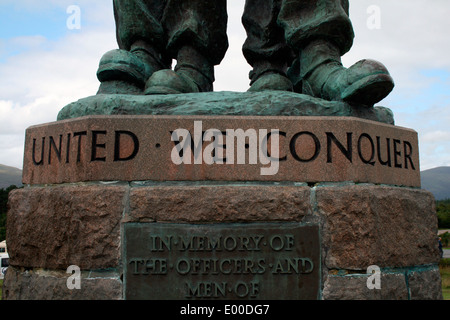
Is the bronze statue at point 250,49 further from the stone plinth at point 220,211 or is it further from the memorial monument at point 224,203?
the stone plinth at point 220,211

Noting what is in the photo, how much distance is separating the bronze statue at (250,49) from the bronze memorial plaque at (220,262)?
959 mm

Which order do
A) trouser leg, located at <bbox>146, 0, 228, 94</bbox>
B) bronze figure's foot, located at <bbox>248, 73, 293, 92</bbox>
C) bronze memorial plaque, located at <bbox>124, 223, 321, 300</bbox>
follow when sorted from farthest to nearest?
1. trouser leg, located at <bbox>146, 0, 228, 94</bbox>
2. bronze figure's foot, located at <bbox>248, 73, 293, 92</bbox>
3. bronze memorial plaque, located at <bbox>124, 223, 321, 300</bbox>

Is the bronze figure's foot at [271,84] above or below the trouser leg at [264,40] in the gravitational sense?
below

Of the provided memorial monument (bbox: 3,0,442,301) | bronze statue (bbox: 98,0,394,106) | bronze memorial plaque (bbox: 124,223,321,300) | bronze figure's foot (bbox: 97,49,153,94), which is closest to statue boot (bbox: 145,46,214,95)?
bronze statue (bbox: 98,0,394,106)

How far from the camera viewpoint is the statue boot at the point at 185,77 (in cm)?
273

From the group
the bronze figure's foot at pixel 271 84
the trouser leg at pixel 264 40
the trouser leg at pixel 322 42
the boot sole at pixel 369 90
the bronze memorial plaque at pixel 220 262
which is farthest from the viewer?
the trouser leg at pixel 264 40

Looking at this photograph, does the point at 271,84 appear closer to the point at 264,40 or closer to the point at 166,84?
the point at 264,40

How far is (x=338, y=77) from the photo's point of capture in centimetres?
255

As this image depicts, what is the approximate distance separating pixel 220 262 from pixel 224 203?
0.30 metres

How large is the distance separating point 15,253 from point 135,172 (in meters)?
0.89

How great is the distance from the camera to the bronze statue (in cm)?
262

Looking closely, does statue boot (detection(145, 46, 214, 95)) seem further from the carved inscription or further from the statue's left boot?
the statue's left boot

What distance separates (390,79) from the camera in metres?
2.34
